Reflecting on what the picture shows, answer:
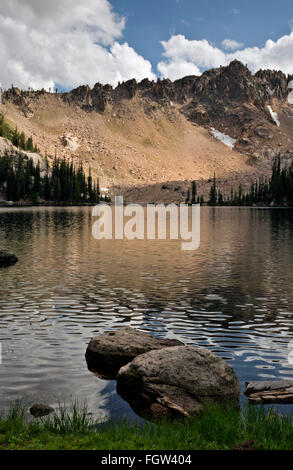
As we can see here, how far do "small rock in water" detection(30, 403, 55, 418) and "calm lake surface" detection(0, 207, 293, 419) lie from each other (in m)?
0.55

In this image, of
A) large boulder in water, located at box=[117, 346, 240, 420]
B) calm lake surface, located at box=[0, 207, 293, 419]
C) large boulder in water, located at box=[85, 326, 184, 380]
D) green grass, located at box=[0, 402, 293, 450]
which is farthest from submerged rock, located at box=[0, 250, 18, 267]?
green grass, located at box=[0, 402, 293, 450]

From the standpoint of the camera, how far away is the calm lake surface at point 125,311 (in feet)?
44.2

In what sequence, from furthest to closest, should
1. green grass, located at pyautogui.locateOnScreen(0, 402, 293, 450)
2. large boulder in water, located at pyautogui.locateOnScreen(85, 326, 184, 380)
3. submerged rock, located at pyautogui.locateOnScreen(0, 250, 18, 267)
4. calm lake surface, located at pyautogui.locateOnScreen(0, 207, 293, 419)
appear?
submerged rock, located at pyautogui.locateOnScreen(0, 250, 18, 267) < large boulder in water, located at pyautogui.locateOnScreen(85, 326, 184, 380) < calm lake surface, located at pyautogui.locateOnScreen(0, 207, 293, 419) < green grass, located at pyautogui.locateOnScreen(0, 402, 293, 450)

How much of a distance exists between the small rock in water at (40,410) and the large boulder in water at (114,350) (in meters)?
3.00

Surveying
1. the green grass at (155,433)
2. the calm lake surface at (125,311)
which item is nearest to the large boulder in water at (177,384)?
the calm lake surface at (125,311)

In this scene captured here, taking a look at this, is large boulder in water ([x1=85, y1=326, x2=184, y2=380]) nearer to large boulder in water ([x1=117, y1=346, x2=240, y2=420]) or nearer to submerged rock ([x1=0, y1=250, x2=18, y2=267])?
large boulder in water ([x1=117, y1=346, x2=240, y2=420])

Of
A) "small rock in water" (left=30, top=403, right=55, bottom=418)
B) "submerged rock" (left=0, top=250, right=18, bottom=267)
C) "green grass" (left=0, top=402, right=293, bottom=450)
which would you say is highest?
"submerged rock" (left=0, top=250, right=18, bottom=267)

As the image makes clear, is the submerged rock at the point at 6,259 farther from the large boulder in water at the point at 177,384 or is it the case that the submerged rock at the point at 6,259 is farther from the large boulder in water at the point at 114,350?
the large boulder in water at the point at 177,384

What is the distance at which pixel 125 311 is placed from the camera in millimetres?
21438

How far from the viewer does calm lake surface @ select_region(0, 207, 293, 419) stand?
44.2 ft

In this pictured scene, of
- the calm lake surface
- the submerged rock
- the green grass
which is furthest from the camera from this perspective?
the submerged rock

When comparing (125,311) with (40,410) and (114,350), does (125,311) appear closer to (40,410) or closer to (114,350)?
(114,350)

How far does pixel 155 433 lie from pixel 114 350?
5.59 meters

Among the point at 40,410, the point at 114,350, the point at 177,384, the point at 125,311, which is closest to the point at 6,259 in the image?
the point at 125,311
